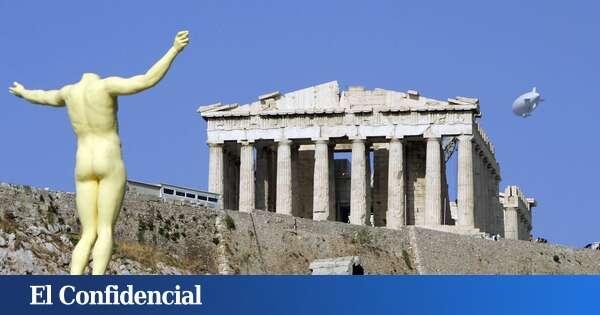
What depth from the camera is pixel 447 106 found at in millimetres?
86438

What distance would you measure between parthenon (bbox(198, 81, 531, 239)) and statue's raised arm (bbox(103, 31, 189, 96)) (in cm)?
6315

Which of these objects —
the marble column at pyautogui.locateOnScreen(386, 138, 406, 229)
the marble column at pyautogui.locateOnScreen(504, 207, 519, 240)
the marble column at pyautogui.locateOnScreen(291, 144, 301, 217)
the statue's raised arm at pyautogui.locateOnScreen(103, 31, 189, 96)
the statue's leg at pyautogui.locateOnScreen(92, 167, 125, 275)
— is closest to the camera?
the statue's raised arm at pyautogui.locateOnScreen(103, 31, 189, 96)

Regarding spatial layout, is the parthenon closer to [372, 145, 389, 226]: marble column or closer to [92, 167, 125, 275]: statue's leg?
[372, 145, 389, 226]: marble column

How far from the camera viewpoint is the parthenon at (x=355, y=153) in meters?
86.6

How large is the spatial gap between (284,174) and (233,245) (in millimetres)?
24108

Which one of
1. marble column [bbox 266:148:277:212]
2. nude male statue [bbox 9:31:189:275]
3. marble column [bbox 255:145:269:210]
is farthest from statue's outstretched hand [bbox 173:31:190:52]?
marble column [bbox 266:148:277:212]

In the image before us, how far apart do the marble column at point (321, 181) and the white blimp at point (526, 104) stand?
10.5m

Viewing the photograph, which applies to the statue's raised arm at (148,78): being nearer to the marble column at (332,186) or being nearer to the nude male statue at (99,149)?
the nude male statue at (99,149)

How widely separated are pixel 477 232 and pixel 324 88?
13204 mm

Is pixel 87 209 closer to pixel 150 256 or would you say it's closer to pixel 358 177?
pixel 150 256

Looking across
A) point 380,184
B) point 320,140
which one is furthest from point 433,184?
point 320,140

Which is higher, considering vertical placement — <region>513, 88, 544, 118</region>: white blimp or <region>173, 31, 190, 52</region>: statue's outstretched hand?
<region>513, 88, 544, 118</region>: white blimp

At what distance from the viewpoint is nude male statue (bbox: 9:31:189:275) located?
21188 mm

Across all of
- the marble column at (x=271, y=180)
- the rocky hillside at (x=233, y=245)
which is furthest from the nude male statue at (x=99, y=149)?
the marble column at (x=271, y=180)
